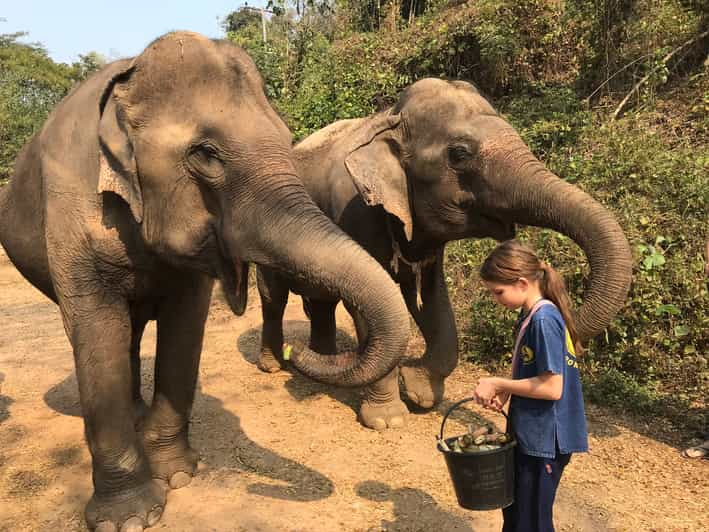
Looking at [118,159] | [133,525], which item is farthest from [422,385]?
[118,159]

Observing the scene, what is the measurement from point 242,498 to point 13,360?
4066mm

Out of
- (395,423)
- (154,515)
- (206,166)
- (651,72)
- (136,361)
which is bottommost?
(395,423)

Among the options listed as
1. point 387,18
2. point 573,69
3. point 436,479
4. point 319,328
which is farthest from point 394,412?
point 387,18

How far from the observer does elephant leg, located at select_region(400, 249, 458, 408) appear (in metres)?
4.64

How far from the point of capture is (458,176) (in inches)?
153

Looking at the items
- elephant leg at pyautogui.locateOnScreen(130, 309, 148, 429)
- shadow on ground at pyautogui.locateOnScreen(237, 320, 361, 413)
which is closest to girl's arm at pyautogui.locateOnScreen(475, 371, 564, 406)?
shadow on ground at pyautogui.locateOnScreen(237, 320, 361, 413)

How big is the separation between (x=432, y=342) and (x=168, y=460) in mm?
2026

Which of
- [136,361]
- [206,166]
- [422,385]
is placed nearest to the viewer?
[206,166]

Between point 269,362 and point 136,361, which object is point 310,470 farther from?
point 269,362

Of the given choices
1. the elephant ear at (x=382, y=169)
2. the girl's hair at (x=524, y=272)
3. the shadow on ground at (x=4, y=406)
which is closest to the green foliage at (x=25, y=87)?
the shadow on ground at (x=4, y=406)

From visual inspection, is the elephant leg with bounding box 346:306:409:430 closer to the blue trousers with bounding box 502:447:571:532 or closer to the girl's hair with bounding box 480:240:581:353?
the blue trousers with bounding box 502:447:571:532

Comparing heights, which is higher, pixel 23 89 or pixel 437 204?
pixel 23 89

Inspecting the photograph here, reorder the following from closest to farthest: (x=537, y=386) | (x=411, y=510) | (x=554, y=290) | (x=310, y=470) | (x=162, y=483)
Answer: (x=537, y=386) < (x=554, y=290) < (x=411, y=510) < (x=162, y=483) < (x=310, y=470)

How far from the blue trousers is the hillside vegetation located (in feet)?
6.21
